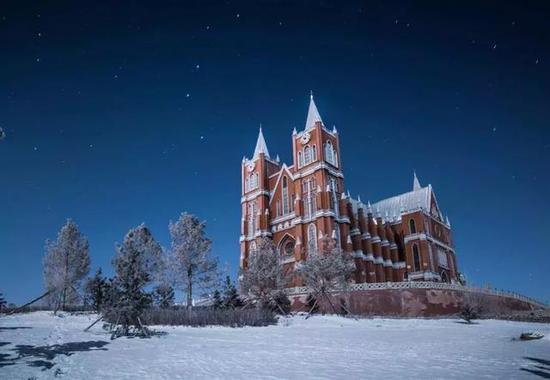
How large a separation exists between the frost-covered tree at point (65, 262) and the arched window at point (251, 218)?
22409mm

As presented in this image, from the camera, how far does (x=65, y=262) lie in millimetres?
32156

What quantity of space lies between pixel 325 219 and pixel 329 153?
10.7 m

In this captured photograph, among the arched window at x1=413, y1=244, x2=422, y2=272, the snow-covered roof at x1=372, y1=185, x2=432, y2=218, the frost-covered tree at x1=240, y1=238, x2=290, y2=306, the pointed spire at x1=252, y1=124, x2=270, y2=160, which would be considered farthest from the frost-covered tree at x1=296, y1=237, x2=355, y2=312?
the snow-covered roof at x1=372, y1=185, x2=432, y2=218

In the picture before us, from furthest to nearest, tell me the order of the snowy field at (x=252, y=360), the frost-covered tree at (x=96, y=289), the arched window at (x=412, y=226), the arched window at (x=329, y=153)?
the arched window at (x=412, y=226), the arched window at (x=329, y=153), the frost-covered tree at (x=96, y=289), the snowy field at (x=252, y=360)

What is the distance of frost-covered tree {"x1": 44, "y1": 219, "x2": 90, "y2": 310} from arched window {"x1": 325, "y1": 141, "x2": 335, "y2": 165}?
30.8 metres

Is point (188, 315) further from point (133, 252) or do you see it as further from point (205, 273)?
point (205, 273)

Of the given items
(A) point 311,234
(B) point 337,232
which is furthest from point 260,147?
(B) point 337,232

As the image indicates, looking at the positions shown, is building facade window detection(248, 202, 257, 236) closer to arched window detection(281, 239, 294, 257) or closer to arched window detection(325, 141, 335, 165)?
arched window detection(281, 239, 294, 257)

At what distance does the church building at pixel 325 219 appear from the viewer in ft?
146

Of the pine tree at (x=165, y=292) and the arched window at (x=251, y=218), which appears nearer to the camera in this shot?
the pine tree at (x=165, y=292)

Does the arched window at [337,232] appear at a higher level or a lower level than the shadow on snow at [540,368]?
higher

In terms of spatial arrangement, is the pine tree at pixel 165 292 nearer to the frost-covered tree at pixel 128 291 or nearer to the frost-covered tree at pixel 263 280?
the frost-covered tree at pixel 263 280

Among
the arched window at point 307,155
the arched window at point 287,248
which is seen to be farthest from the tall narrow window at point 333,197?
the arched window at point 287,248

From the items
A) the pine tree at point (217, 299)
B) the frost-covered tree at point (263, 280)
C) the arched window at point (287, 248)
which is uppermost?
the arched window at point (287, 248)
